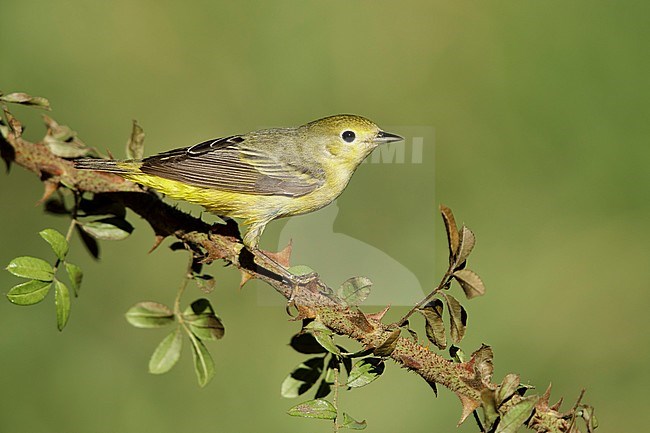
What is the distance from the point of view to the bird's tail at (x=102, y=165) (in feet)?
6.91

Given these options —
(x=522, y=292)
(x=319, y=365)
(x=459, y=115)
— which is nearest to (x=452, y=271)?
(x=319, y=365)

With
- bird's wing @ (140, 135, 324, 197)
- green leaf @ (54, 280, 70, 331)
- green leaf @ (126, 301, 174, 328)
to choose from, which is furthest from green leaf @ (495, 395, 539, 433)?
bird's wing @ (140, 135, 324, 197)

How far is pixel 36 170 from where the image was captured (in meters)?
2.10

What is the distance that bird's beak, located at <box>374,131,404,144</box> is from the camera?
2.64m

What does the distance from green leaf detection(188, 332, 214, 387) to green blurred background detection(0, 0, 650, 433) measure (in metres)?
1.35

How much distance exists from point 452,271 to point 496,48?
3.69m

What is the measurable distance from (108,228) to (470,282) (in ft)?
3.69

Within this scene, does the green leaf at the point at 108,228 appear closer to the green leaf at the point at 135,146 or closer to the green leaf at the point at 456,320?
the green leaf at the point at 135,146

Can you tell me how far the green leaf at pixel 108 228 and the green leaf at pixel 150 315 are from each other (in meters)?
0.28

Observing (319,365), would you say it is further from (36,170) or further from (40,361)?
(40,361)

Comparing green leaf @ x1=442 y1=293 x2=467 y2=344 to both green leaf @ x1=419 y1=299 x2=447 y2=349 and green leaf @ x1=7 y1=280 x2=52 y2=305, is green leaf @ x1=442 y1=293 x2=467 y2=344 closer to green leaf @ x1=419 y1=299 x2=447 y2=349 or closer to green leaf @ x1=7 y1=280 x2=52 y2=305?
green leaf @ x1=419 y1=299 x2=447 y2=349

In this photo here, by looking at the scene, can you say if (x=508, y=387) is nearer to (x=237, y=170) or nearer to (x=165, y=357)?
(x=165, y=357)

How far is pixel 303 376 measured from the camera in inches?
80.1

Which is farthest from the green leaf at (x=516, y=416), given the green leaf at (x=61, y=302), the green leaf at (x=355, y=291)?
the green leaf at (x=61, y=302)
